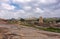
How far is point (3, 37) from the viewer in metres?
10.0

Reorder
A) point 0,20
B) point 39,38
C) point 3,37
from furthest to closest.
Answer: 1. point 0,20
2. point 39,38
3. point 3,37

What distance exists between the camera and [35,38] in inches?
426

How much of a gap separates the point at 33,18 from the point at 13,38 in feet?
103

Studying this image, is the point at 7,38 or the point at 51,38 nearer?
the point at 7,38

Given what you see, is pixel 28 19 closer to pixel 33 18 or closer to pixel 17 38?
pixel 33 18

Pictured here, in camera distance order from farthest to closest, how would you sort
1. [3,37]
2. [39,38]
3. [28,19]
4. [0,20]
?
[28,19] → [0,20] → [39,38] → [3,37]

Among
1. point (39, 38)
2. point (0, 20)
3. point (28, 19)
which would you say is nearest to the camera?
point (39, 38)

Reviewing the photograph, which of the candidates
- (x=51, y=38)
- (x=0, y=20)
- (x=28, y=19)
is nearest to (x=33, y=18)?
(x=28, y=19)

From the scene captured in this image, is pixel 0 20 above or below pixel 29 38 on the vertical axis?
above

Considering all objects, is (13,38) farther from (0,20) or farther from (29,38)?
(0,20)

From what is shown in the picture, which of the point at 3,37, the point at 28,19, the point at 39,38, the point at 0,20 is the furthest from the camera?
the point at 28,19

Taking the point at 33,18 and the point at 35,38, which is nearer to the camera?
the point at 35,38

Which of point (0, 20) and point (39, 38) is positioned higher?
point (0, 20)

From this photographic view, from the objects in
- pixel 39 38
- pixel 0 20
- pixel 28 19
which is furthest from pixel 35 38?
pixel 28 19
